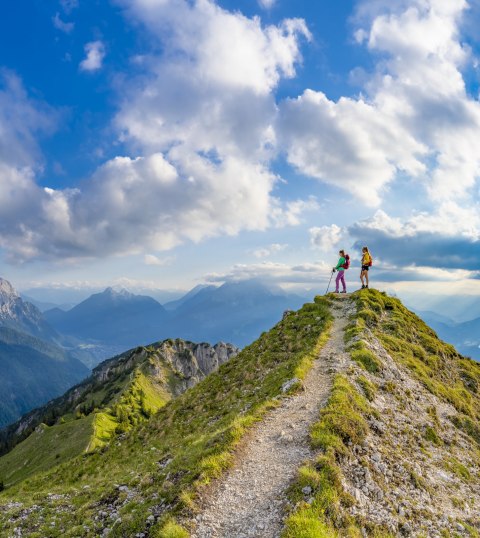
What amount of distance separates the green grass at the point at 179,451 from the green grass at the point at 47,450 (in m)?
53.1

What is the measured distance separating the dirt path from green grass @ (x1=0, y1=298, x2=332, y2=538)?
0.66 meters

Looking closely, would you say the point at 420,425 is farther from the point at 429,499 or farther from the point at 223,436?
the point at 223,436

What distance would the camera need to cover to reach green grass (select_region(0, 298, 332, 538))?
45.8 ft

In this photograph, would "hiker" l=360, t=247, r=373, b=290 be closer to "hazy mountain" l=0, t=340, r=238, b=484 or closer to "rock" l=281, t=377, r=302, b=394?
"rock" l=281, t=377, r=302, b=394

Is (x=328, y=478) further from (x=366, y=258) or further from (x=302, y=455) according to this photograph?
(x=366, y=258)

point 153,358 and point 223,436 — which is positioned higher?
point 223,436

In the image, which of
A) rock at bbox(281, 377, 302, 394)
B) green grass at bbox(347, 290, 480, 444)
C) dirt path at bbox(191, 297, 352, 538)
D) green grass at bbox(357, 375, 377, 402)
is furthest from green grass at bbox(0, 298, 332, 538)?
green grass at bbox(347, 290, 480, 444)

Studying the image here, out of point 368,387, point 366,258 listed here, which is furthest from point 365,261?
point 368,387

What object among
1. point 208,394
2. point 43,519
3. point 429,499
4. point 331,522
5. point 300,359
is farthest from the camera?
point 208,394

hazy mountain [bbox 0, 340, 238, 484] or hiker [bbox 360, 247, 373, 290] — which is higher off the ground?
hiker [bbox 360, 247, 373, 290]

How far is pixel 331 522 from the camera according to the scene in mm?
11320

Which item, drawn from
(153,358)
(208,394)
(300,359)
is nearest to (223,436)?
(300,359)

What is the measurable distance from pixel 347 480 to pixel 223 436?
605 centimetres

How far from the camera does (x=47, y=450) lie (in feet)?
303
